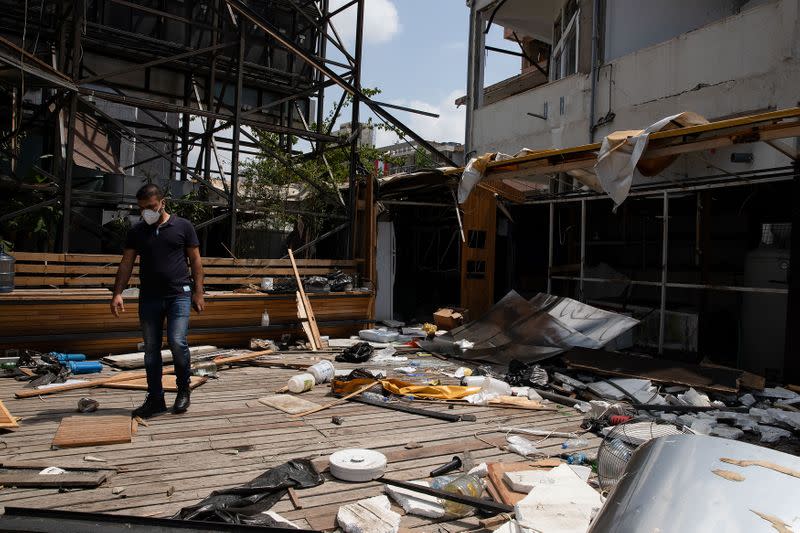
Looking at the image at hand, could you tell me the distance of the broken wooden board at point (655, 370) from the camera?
6641 mm

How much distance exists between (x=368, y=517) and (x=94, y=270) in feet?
21.5

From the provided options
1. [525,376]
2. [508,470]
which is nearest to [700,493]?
[508,470]

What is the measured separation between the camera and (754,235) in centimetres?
941

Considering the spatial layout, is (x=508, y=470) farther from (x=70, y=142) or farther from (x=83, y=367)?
(x=70, y=142)

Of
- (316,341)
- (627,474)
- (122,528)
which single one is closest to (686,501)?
(627,474)

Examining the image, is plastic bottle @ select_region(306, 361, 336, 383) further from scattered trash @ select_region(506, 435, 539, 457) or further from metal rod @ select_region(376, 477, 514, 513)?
metal rod @ select_region(376, 477, 514, 513)

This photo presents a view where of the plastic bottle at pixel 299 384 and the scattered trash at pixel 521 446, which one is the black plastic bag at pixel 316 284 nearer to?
the plastic bottle at pixel 299 384

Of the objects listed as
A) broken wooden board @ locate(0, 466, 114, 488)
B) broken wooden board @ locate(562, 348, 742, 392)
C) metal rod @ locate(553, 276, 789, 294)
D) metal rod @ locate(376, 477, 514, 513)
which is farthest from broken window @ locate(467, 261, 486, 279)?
broken wooden board @ locate(0, 466, 114, 488)

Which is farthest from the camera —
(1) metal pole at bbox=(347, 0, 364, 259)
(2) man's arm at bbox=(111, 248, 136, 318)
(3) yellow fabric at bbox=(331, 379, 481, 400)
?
(1) metal pole at bbox=(347, 0, 364, 259)

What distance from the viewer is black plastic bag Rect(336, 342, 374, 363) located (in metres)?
8.21

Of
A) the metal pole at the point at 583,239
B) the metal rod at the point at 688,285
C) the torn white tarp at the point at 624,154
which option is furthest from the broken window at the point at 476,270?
the torn white tarp at the point at 624,154

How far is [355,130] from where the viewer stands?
11.2m

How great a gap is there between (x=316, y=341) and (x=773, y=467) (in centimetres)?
792

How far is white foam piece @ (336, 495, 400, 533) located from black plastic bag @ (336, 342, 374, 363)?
488 centimetres
